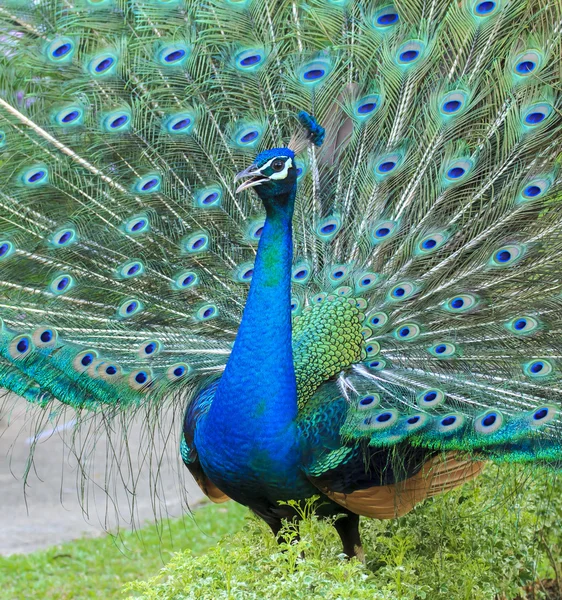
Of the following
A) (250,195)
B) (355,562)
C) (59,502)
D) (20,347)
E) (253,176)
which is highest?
(250,195)

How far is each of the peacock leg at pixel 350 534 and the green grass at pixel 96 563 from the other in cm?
108

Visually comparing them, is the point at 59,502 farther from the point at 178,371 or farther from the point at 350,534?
the point at 350,534

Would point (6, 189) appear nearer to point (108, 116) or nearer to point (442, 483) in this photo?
point (108, 116)

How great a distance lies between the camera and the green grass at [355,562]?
8.00 ft

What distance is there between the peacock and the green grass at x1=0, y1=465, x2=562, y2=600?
0.87 feet

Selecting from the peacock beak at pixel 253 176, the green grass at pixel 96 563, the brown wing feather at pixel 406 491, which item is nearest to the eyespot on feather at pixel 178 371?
the brown wing feather at pixel 406 491

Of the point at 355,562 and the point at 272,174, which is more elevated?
the point at 272,174

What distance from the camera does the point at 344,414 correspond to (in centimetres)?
302

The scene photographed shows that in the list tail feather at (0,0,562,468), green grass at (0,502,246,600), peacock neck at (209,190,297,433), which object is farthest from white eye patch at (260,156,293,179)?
green grass at (0,502,246,600)

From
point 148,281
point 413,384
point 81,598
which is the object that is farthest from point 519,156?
point 81,598

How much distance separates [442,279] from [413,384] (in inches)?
19.7

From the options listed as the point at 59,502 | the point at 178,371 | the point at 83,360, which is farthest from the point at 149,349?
the point at 59,502

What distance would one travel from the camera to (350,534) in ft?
10.6

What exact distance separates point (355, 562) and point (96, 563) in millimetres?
2825
